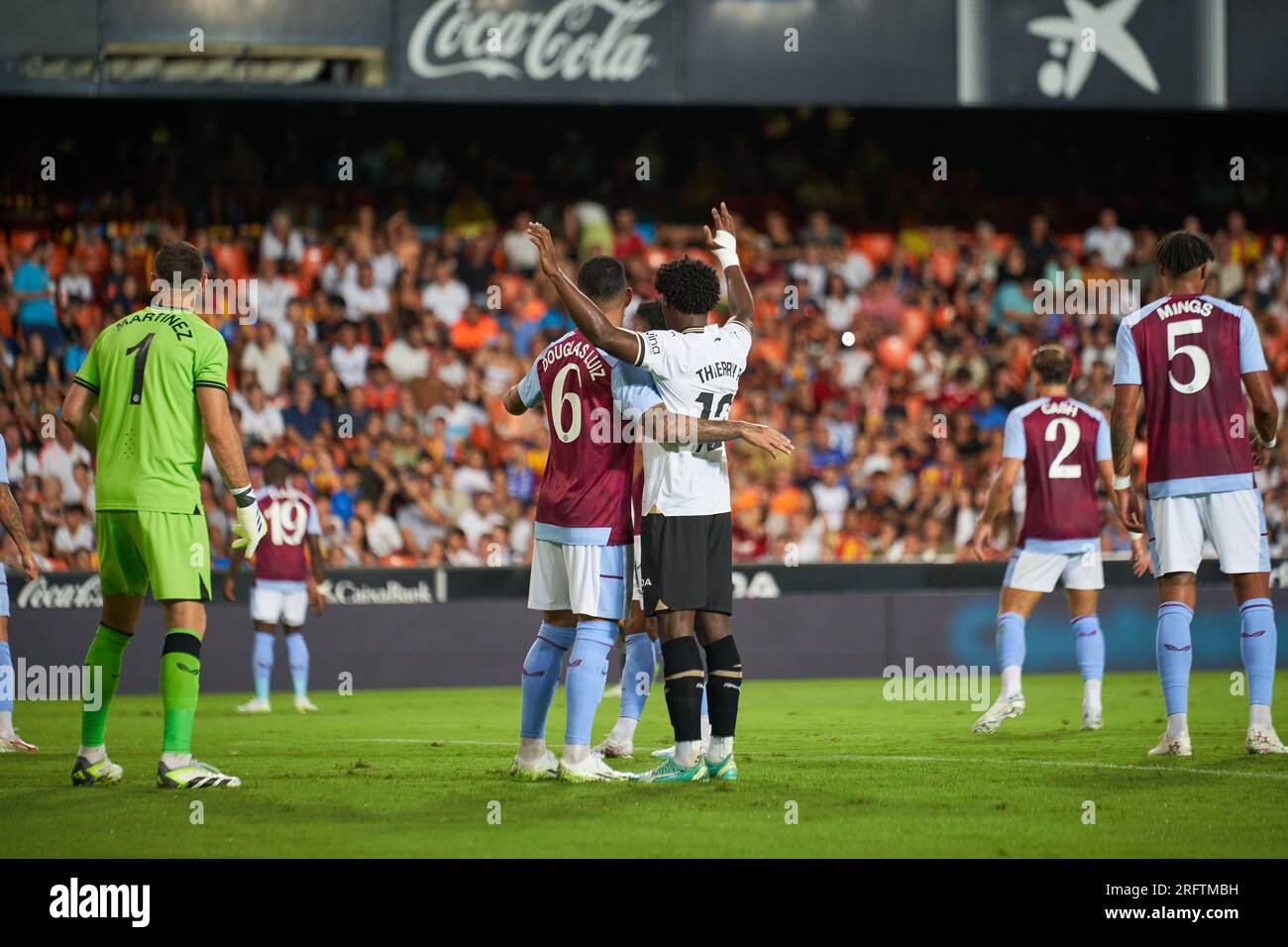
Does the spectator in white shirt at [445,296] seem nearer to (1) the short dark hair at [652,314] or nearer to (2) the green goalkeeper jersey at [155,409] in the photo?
(1) the short dark hair at [652,314]

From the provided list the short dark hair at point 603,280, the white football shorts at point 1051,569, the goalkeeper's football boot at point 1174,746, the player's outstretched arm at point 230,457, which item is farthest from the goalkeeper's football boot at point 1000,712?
the player's outstretched arm at point 230,457

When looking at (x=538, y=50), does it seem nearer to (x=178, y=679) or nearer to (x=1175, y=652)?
(x=1175, y=652)

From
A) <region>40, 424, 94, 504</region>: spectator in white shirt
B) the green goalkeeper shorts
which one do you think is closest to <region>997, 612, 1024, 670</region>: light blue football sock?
the green goalkeeper shorts

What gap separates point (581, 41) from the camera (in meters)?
17.8

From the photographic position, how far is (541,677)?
7465 millimetres

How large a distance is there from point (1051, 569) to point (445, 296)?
34.5 ft

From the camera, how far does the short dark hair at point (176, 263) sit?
7.23 meters

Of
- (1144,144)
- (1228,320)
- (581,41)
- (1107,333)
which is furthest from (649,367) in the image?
(1144,144)

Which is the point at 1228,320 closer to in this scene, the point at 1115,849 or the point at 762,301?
the point at 1115,849

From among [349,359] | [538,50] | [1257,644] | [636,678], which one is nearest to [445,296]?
[349,359]

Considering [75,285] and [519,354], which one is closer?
[75,285]

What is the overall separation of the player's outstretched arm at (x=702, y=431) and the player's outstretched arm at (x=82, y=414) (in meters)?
2.59

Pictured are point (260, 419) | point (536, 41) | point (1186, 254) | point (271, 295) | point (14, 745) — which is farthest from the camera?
point (271, 295)

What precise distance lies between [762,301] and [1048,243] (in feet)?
13.1
